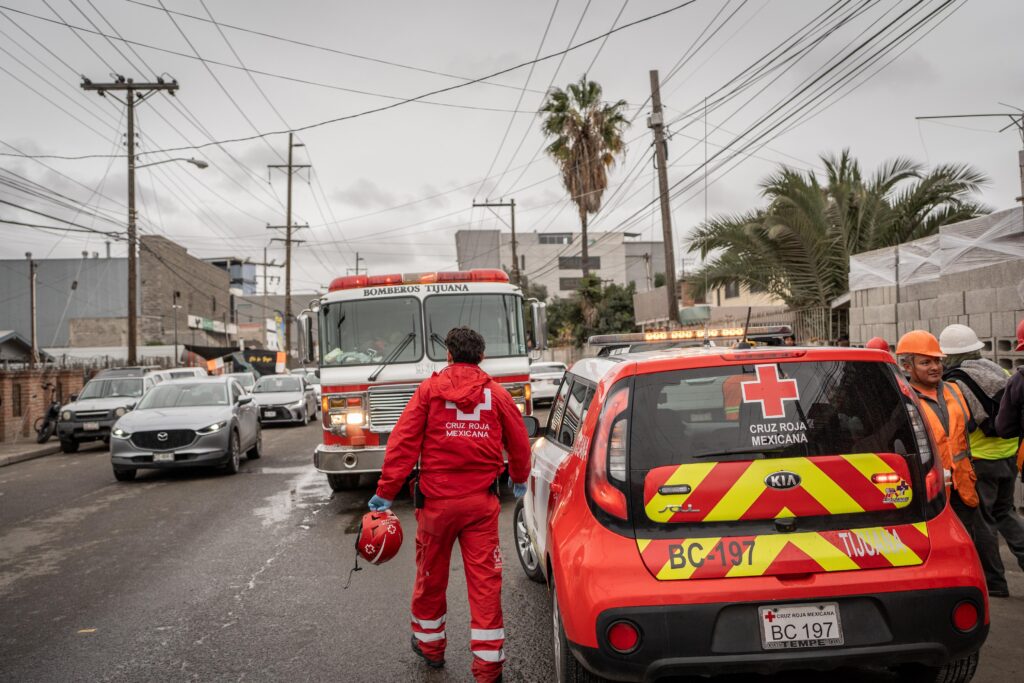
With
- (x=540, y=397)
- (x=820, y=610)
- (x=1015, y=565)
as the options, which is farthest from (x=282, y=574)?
(x=540, y=397)

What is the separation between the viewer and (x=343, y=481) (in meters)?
11.8

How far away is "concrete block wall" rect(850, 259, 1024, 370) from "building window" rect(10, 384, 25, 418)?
20695mm

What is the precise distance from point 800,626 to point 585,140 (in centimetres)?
2817

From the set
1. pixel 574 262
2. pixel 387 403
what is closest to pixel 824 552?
pixel 387 403

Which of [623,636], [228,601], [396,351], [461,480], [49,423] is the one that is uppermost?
[396,351]

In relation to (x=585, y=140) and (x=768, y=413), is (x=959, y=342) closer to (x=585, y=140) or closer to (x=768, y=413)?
(x=768, y=413)

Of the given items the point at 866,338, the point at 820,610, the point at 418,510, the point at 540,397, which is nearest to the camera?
the point at 820,610

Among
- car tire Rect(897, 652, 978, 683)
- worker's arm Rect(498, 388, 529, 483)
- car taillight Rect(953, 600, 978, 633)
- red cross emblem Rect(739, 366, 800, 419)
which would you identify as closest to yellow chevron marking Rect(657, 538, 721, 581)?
red cross emblem Rect(739, 366, 800, 419)

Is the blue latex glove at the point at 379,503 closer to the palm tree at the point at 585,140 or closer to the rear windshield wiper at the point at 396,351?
the rear windshield wiper at the point at 396,351

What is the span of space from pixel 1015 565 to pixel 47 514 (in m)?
10.4

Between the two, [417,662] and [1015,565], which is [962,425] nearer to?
[1015,565]

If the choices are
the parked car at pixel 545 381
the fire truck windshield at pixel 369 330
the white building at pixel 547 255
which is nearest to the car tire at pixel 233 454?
the fire truck windshield at pixel 369 330

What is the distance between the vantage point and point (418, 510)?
180 inches

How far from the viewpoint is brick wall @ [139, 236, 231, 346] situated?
5697 centimetres
